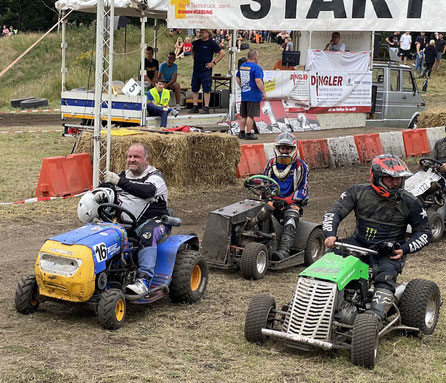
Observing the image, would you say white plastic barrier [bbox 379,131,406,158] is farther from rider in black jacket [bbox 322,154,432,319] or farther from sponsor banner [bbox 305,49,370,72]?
rider in black jacket [bbox 322,154,432,319]

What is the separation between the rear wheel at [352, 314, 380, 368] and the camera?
16.6 ft

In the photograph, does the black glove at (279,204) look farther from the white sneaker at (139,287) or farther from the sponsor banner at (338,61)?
the sponsor banner at (338,61)

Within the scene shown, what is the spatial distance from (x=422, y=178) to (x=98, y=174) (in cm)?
460

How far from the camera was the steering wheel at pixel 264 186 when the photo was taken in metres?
8.01

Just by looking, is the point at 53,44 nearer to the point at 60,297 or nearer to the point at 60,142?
the point at 60,142

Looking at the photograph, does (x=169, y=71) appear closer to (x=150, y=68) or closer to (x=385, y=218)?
(x=150, y=68)

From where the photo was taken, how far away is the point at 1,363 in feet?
16.2

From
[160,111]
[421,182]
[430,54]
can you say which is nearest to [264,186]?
[421,182]

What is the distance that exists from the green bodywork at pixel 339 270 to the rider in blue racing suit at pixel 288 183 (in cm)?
215

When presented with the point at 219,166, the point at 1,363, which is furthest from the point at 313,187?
the point at 1,363

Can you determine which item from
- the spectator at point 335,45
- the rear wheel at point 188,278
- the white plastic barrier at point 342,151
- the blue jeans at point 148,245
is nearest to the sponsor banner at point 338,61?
the spectator at point 335,45

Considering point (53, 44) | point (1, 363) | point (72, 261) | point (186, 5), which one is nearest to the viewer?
point (1, 363)

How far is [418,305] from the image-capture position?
18.8 ft

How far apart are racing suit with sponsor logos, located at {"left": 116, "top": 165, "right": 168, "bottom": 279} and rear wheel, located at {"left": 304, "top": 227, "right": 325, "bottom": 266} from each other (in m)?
2.13
